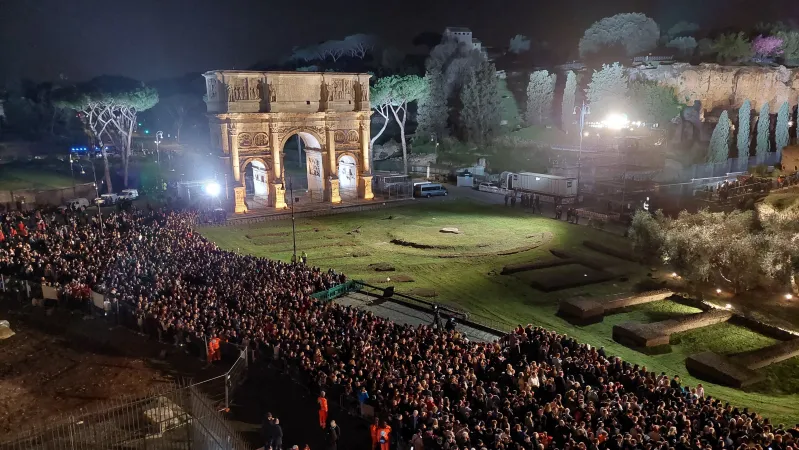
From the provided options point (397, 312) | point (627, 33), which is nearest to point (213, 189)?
point (397, 312)

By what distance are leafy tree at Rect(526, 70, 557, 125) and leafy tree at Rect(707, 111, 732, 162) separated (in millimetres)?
28644

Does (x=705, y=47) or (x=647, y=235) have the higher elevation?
(x=705, y=47)

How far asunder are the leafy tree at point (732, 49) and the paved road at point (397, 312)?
71021 millimetres

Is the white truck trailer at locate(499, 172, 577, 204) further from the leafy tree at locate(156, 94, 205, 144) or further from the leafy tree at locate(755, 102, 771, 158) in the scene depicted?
the leafy tree at locate(156, 94, 205, 144)

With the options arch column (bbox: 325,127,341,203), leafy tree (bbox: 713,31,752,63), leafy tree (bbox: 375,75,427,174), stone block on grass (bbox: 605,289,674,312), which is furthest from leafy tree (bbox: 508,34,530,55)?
stone block on grass (bbox: 605,289,674,312)

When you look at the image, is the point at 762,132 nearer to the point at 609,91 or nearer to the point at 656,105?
the point at 656,105

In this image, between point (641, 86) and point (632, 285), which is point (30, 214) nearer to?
point (632, 285)

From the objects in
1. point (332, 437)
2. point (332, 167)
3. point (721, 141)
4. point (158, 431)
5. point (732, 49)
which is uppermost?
point (732, 49)

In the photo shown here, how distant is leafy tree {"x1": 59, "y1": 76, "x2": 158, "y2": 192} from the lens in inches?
1970

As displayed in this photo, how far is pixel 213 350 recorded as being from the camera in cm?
1684

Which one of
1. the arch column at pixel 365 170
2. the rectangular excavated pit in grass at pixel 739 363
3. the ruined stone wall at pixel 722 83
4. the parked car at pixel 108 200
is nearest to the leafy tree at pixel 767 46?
the ruined stone wall at pixel 722 83

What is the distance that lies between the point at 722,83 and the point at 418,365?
70.9 metres

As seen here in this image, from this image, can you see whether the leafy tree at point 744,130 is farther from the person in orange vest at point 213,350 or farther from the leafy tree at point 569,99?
the person in orange vest at point 213,350

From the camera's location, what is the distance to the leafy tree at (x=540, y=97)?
260ft
